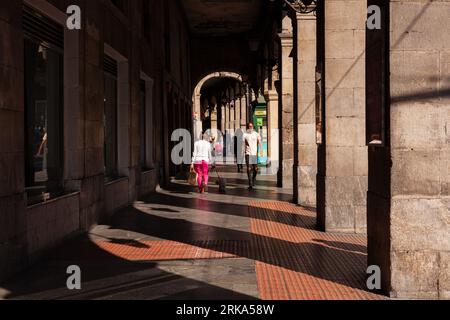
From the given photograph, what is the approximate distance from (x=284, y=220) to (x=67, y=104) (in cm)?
434

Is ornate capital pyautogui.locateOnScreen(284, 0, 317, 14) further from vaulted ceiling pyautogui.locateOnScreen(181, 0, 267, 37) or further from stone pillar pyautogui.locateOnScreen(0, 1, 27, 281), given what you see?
vaulted ceiling pyautogui.locateOnScreen(181, 0, 267, 37)

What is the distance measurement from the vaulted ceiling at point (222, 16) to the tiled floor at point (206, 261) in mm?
17306

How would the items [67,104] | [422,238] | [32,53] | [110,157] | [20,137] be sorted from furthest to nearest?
1. [110,157]
2. [67,104]
3. [32,53]
4. [20,137]
5. [422,238]

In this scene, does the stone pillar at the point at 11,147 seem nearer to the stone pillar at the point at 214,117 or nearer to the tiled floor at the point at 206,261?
the tiled floor at the point at 206,261

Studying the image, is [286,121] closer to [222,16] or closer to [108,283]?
[108,283]

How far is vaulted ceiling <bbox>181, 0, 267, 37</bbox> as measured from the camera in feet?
88.7

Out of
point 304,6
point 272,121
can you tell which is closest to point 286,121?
point 304,6

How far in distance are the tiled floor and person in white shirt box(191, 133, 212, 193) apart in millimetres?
4202

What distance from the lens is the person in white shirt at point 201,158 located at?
51.8ft

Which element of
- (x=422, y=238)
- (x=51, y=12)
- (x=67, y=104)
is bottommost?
(x=422, y=238)

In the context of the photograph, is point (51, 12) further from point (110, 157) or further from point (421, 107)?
point (421, 107)

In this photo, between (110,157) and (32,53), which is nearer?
(32,53)

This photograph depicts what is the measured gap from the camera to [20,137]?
22.4 feet
